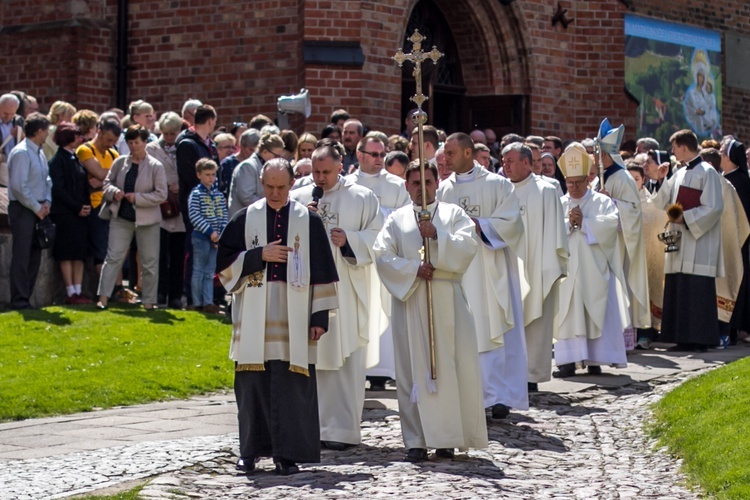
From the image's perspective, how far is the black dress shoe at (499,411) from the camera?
11.2m

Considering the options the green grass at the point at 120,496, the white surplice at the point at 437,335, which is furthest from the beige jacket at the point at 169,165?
the green grass at the point at 120,496

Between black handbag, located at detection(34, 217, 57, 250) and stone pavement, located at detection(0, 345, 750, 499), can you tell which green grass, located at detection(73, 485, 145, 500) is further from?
black handbag, located at detection(34, 217, 57, 250)

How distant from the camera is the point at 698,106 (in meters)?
28.3

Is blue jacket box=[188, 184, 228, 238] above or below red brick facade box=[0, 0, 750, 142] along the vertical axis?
below

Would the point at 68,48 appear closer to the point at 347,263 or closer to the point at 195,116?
the point at 195,116

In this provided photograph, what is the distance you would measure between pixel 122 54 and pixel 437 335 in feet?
45.0

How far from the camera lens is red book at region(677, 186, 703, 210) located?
1574cm

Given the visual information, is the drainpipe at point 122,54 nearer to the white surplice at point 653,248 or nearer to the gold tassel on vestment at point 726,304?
the white surplice at point 653,248

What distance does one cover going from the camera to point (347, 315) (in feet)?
34.8

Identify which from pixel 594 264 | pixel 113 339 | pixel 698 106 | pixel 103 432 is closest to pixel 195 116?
pixel 113 339

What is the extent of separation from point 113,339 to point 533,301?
3972mm

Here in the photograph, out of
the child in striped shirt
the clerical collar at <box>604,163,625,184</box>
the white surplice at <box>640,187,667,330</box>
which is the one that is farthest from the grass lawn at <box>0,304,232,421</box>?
the white surplice at <box>640,187,667,330</box>

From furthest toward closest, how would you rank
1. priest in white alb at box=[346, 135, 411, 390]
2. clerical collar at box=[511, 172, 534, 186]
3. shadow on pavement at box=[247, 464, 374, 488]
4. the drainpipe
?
the drainpipe
clerical collar at box=[511, 172, 534, 186]
priest in white alb at box=[346, 135, 411, 390]
shadow on pavement at box=[247, 464, 374, 488]

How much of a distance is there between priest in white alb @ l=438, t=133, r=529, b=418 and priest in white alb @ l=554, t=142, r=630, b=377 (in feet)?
7.46
